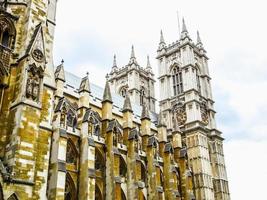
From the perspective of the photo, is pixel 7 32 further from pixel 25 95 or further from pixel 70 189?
pixel 70 189

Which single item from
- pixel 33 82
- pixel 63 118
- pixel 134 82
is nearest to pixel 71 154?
pixel 63 118

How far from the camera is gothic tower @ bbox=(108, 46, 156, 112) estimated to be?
169 feet

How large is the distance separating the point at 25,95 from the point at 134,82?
3945cm

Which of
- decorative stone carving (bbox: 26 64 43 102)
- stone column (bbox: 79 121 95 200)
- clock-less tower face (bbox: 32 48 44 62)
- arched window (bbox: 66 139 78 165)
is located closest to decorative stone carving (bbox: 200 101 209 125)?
stone column (bbox: 79 121 95 200)

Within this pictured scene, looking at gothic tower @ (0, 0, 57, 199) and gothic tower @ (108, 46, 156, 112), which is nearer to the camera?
gothic tower @ (0, 0, 57, 199)

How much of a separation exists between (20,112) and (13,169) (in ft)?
6.81

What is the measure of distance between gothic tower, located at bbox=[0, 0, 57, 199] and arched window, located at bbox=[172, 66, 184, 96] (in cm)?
3317

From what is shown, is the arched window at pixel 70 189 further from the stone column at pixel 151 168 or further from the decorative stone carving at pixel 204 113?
the decorative stone carving at pixel 204 113

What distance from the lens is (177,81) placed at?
1874 inches

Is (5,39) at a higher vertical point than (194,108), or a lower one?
lower

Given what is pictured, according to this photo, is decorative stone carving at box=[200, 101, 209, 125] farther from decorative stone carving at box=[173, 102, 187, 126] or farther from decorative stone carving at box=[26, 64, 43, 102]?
decorative stone carving at box=[26, 64, 43, 102]

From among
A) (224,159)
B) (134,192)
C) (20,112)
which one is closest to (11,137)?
(20,112)

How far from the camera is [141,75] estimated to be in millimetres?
54312

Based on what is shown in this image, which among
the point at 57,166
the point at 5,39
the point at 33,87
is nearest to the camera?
the point at 33,87
